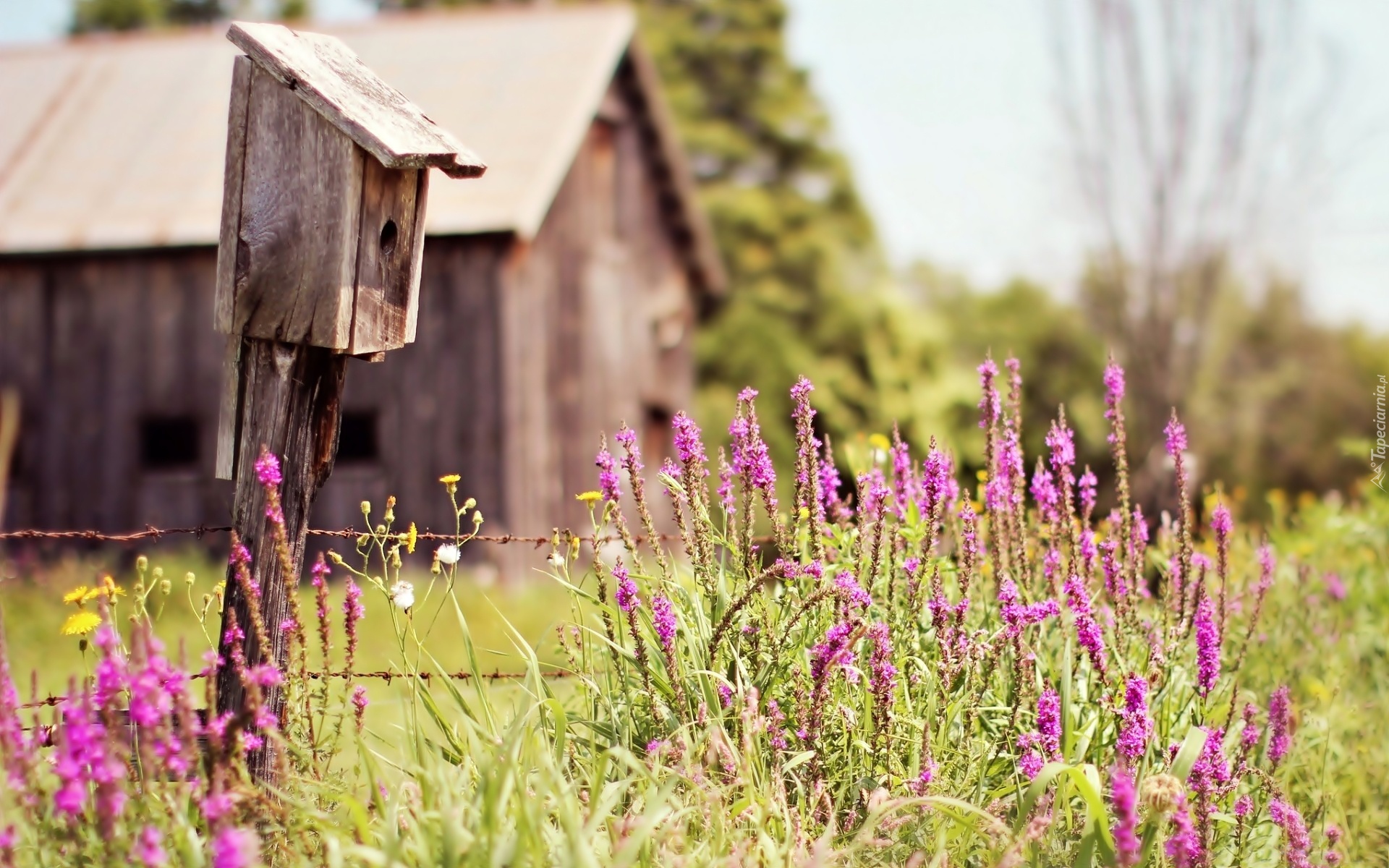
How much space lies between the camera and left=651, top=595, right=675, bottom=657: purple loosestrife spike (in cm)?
321

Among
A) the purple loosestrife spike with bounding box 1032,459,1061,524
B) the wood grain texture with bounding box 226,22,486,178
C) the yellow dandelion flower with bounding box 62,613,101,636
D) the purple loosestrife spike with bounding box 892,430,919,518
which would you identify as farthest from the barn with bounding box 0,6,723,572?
the yellow dandelion flower with bounding box 62,613,101,636

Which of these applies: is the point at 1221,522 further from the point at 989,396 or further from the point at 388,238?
the point at 388,238

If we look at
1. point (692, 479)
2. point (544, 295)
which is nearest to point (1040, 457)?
point (692, 479)

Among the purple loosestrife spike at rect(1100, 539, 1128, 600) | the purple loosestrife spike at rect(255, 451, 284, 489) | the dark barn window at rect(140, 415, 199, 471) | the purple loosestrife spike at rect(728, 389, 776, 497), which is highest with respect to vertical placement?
the dark barn window at rect(140, 415, 199, 471)

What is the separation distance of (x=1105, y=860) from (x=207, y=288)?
1149 centimetres

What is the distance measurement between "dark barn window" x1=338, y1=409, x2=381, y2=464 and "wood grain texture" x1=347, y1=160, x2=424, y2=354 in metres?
9.22

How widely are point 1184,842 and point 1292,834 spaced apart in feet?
2.42

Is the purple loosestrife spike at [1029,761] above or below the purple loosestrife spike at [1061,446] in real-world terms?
below

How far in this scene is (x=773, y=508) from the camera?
3.51 m

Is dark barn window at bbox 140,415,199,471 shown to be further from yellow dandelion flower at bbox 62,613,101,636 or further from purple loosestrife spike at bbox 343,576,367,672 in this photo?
purple loosestrife spike at bbox 343,576,367,672

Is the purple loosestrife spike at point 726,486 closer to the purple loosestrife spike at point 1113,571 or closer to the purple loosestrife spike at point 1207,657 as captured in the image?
the purple loosestrife spike at point 1113,571

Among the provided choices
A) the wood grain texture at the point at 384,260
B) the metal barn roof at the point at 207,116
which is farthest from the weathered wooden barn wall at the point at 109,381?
the wood grain texture at the point at 384,260

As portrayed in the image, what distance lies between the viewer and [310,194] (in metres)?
3.40

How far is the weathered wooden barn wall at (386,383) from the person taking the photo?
12.2 metres
